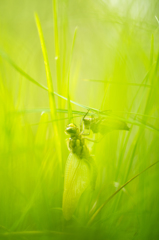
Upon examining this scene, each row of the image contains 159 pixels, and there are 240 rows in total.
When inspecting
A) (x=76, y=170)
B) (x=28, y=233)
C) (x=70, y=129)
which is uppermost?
(x=70, y=129)

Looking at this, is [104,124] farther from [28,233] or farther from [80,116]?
[28,233]

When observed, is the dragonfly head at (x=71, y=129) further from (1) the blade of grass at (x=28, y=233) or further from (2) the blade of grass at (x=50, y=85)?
(1) the blade of grass at (x=28, y=233)

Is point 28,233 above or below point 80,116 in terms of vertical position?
below

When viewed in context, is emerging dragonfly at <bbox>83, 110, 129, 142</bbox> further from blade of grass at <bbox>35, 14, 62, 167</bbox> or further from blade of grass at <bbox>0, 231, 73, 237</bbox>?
blade of grass at <bbox>0, 231, 73, 237</bbox>

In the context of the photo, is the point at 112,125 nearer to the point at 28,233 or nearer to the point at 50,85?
the point at 50,85

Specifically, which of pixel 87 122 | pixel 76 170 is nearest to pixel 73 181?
pixel 76 170

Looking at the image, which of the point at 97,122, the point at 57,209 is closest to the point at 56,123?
the point at 97,122

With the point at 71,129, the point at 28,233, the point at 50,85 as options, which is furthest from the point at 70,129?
the point at 28,233

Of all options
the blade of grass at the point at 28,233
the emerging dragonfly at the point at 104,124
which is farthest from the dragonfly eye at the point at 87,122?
the blade of grass at the point at 28,233
